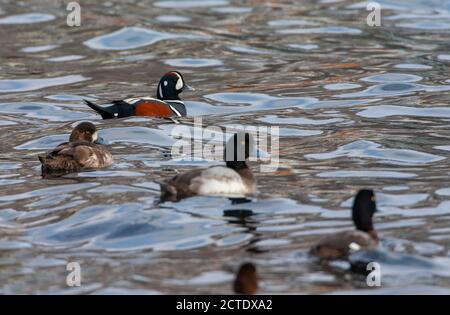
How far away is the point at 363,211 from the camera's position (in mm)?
11539

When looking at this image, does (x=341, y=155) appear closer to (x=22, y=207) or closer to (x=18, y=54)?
(x=22, y=207)

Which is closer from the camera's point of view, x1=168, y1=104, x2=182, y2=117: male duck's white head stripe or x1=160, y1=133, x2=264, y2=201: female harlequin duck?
x1=160, y1=133, x2=264, y2=201: female harlequin duck

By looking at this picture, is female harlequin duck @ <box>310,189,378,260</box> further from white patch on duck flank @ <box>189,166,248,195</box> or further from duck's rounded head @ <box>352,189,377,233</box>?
white patch on duck flank @ <box>189,166,248,195</box>

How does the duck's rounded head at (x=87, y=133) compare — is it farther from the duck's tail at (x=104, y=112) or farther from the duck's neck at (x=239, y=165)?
the duck's neck at (x=239, y=165)

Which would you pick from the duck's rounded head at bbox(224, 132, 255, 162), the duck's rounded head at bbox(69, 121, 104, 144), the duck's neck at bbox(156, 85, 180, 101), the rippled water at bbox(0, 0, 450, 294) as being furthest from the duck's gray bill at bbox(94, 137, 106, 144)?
the duck's neck at bbox(156, 85, 180, 101)

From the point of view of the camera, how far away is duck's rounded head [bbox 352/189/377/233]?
37.8 ft

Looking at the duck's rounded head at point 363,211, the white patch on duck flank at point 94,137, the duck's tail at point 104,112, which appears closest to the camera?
the duck's rounded head at point 363,211

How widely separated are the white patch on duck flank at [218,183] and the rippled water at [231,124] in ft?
0.46

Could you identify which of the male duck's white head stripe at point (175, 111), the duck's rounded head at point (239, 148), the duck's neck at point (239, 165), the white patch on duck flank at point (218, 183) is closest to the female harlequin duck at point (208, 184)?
the white patch on duck flank at point (218, 183)

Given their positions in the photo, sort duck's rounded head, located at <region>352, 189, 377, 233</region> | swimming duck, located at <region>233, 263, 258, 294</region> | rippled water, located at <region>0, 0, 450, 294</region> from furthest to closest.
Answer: duck's rounded head, located at <region>352, 189, 377, 233</region>
rippled water, located at <region>0, 0, 450, 294</region>
swimming duck, located at <region>233, 263, 258, 294</region>

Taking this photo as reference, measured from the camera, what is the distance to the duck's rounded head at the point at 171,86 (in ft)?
67.4

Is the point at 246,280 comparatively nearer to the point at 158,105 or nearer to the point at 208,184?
the point at 208,184

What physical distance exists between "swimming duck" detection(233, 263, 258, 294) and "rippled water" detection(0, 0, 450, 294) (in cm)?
10
